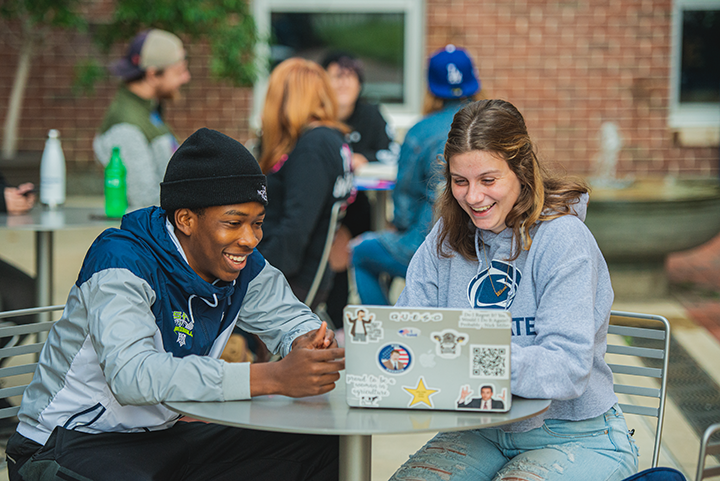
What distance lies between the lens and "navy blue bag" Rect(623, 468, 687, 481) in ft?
6.10

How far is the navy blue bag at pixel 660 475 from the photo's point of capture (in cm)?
186

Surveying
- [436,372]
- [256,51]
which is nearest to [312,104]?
[436,372]

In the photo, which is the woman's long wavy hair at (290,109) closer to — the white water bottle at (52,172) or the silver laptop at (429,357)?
the white water bottle at (52,172)

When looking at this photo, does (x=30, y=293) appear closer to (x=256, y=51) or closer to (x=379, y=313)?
(x=379, y=313)

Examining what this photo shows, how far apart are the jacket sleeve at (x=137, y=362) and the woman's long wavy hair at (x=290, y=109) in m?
1.95

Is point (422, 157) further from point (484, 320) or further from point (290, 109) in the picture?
point (484, 320)

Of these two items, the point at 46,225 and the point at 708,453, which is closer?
the point at 708,453

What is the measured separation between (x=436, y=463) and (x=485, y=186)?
2.42 feet

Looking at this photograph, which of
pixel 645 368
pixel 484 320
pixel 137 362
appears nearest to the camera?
pixel 484 320

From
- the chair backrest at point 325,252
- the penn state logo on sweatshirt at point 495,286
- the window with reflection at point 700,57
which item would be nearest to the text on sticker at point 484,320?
the penn state logo on sweatshirt at point 495,286

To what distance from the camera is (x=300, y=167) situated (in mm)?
3682

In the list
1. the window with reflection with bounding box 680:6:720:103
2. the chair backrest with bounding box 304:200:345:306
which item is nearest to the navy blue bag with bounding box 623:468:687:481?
the chair backrest with bounding box 304:200:345:306

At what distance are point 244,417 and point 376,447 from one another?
78.7 inches

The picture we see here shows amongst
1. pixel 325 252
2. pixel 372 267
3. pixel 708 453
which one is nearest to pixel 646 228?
pixel 372 267
